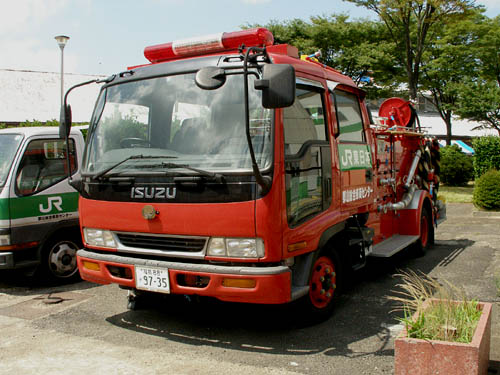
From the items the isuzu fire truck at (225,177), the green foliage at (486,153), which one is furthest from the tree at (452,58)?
the isuzu fire truck at (225,177)

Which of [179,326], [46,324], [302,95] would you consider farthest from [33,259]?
[302,95]

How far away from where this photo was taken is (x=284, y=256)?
434cm

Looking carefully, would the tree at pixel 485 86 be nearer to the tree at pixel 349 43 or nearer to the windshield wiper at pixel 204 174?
the tree at pixel 349 43

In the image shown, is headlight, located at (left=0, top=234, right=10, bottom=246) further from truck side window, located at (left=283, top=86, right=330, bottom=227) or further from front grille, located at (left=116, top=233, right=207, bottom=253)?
truck side window, located at (left=283, top=86, right=330, bottom=227)

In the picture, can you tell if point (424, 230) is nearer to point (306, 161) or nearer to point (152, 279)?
point (306, 161)

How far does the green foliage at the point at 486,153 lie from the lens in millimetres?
17672

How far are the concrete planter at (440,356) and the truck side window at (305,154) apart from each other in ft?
4.78

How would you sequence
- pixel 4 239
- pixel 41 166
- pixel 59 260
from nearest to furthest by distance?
pixel 4 239 < pixel 41 166 < pixel 59 260

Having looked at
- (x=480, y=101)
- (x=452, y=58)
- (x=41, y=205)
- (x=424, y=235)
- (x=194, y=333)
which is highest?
(x=452, y=58)

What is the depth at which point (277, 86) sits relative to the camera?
3910mm

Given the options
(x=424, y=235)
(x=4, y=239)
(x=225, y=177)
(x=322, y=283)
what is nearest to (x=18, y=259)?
(x=4, y=239)

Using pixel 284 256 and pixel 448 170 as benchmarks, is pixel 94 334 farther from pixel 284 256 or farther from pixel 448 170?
pixel 448 170

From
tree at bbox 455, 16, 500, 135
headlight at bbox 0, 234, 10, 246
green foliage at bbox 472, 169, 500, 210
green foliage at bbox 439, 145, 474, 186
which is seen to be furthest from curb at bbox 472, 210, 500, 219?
tree at bbox 455, 16, 500, 135

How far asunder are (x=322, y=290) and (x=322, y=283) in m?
0.07
